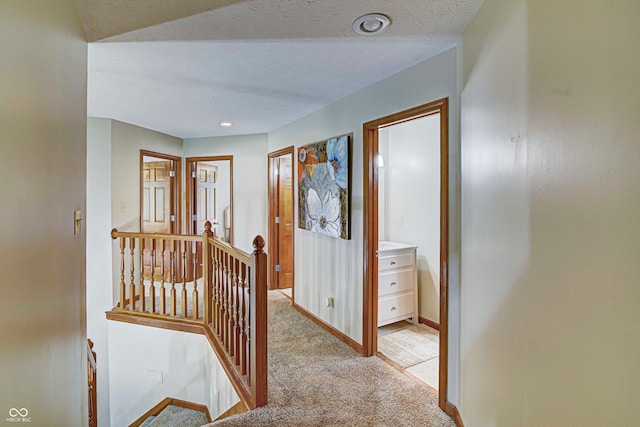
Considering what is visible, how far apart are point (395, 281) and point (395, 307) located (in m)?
0.28

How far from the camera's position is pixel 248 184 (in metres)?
4.68

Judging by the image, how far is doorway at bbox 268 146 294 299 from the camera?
4.54 m

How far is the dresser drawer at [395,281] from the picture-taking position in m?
3.18

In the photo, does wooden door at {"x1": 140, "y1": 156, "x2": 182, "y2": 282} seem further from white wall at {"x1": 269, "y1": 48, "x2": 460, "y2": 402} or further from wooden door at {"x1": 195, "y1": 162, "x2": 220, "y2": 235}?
white wall at {"x1": 269, "y1": 48, "x2": 460, "y2": 402}

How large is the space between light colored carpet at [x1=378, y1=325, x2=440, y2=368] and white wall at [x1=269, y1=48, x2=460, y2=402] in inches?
15.6

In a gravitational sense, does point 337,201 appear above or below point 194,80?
below

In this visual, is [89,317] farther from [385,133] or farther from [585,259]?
[585,259]

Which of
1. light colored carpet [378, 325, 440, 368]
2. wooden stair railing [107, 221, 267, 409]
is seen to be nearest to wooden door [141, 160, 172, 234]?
wooden stair railing [107, 221, 267, 409]

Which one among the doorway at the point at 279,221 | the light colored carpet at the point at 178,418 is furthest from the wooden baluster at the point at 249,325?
the doorway at the point at 279,221

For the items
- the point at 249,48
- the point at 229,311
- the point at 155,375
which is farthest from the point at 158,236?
the point at 249,48

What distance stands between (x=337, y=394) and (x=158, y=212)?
419 cm

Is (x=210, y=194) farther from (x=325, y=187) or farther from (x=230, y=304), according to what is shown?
(x=230, y=304)

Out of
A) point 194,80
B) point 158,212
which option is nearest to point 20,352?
point 194,80

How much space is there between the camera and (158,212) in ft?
16.5
